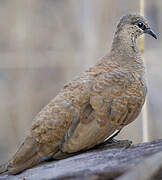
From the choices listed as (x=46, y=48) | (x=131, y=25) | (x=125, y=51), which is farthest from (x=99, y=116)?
(x=46, y=48)

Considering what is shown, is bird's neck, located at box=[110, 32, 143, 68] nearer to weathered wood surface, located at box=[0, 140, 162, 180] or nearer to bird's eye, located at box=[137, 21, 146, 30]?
bird's eye, located at box=[137, 21, 146, 30]

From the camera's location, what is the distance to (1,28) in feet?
16.6

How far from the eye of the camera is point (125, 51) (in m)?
2.54

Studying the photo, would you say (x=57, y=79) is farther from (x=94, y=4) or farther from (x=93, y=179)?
(x=93, y=179)

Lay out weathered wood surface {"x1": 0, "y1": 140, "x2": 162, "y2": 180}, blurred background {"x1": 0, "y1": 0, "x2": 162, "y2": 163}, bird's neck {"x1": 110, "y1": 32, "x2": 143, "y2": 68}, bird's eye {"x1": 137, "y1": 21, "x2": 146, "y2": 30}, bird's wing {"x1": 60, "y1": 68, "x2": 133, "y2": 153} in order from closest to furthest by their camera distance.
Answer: weathered wood surface {"x1": 0, "y1": 140, "x2": 162, "y2": 180} → bird's wing {"x1": 60, "y1": 68, "x2": 133, "y2": 153} → bird's neck {"x1": 110, "y1": 32, "x2": 143, "y2": 68} → bird's eye {"x1": 137, "y1": 21, "x2": 146, "y2": 30} → blurred background {"x1": 0, "y1": 0, "x2": 162, "y2": 163}

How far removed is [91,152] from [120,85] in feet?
1.28

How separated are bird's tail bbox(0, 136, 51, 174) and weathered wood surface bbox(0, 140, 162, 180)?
3cm

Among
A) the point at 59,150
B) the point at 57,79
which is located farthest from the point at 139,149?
the point at 57,79

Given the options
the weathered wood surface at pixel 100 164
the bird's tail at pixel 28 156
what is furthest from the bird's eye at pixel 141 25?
the bird's tail at pixel 28 156

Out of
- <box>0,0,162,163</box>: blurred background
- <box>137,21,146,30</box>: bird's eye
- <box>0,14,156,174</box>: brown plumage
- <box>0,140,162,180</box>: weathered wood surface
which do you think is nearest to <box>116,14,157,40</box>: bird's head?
<box>137,21,146,30</box>: bird's eye

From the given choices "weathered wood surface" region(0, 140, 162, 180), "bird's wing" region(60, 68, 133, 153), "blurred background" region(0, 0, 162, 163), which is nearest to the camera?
"weathered wood surface" region(0, 140, 162, 180)

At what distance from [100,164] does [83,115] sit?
344 millimetres

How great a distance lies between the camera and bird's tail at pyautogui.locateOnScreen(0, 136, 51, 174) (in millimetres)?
2215

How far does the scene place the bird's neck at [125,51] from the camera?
2.49 metres
